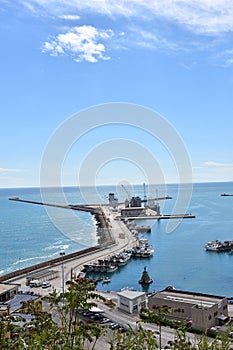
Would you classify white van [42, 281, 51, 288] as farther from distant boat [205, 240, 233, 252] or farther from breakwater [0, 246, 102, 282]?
distant boat [205, 240, 233, 252]

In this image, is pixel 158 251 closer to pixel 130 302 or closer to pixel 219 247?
pixel 219 247

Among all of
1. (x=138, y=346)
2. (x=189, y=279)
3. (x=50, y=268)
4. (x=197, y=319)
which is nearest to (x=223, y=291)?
(x=189, y=279)

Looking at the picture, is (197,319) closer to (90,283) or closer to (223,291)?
(223,291)

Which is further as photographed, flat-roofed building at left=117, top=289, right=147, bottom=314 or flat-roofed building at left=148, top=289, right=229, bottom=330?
flat-roofed building at left=117, top=289, right=147, bottom=314

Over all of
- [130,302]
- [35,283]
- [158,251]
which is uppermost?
A: [130,302]

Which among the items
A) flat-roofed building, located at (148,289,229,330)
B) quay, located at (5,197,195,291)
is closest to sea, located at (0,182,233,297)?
quay, located at (5,197,195,291)

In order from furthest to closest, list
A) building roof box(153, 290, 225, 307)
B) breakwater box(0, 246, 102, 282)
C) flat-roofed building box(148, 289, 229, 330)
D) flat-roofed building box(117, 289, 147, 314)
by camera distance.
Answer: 1. breakwater box(0, 246, 102, 282)
2. flat-roofed building box(117, 289, 147, 314)
3. building roof box(153, 290, 225, 307)
4. flat-roofed building box(148, 289, 229, 330)

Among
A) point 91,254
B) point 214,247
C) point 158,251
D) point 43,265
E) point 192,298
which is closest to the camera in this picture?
point 192,298

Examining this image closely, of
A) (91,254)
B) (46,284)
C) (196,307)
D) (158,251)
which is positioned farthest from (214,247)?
(196,307)

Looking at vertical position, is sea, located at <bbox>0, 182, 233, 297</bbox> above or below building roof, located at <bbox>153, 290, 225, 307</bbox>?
below
